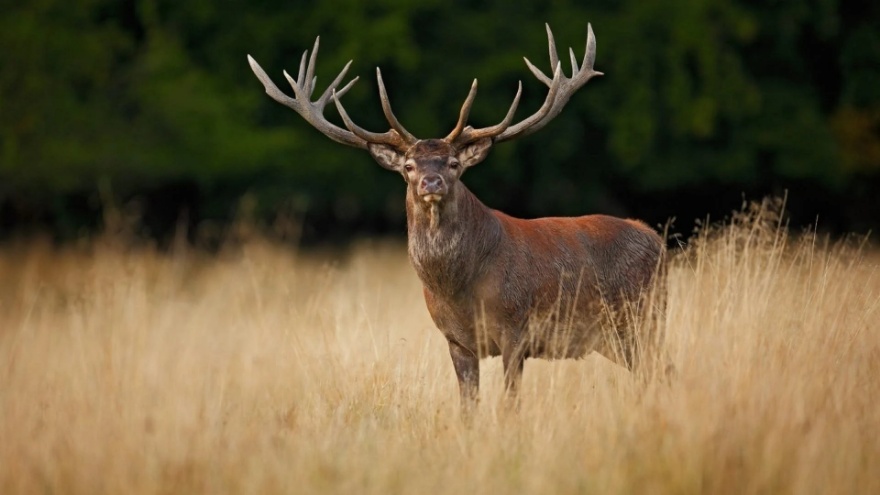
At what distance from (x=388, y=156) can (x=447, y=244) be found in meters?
0.63

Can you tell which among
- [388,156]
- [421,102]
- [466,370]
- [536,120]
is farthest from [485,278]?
[421,102]

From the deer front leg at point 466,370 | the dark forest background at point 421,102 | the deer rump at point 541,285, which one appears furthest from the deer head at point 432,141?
the dark forest background at point 421,102

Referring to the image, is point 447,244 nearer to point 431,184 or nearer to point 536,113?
point 431,184

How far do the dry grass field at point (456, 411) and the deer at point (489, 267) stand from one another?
22 centimetres

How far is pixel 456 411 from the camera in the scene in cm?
574

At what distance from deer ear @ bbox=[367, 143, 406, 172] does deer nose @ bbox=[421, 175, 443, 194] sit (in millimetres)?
457

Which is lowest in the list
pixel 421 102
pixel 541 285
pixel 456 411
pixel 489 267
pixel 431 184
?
pixel 456 411

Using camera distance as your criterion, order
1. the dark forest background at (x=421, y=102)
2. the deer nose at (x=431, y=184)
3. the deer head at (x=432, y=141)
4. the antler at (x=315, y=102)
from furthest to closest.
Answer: the dark forest background at (x=421, y=102)
the antler at (x=315, y=102)
the deer head at (x=432, y=141)
the deer nose at (x=431, y=184)

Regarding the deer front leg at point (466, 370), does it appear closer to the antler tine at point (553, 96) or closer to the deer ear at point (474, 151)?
the deer ear at point (474, 151)

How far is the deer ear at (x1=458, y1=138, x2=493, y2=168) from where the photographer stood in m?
6.51

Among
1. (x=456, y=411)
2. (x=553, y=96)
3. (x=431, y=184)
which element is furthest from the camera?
(x=553, y=96)

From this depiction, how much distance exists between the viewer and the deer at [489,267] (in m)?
6.29

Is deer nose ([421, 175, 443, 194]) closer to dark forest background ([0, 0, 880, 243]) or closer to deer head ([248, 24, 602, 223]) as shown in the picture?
deer head ([248, 24, 602, 223])

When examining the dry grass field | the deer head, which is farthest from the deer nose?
the dry grass field
